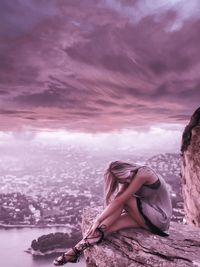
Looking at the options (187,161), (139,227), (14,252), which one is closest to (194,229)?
(139,227)

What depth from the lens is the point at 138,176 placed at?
585cm

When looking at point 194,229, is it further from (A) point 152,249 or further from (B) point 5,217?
(B) point 5,217


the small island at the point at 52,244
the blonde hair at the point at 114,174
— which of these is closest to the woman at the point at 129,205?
the blonde hair at the point at 114,174

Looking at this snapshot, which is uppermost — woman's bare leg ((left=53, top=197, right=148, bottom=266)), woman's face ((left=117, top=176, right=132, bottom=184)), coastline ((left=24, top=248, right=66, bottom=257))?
woman's face ((left=117, top=176, right=132, bottom=184))

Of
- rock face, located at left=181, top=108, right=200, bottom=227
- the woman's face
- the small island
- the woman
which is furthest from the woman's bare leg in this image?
the small island

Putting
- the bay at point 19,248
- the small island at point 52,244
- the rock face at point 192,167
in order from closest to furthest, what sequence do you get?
1. the rock face at point 192,167
2. the bay at point 19,248
3. the small island at point 52,244

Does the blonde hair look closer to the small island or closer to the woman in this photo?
the woman

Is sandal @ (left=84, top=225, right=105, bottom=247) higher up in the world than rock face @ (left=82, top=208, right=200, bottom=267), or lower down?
higher up

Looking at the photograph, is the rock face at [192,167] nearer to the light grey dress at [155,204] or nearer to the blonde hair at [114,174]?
the light grey dress at [155,204]

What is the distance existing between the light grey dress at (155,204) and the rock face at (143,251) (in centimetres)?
24

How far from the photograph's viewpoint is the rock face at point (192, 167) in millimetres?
9523

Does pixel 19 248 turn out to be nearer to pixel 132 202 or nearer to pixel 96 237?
pixel 96 237

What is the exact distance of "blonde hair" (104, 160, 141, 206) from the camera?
19.2ft

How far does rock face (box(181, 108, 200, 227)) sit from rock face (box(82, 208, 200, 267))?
3.21 meters
